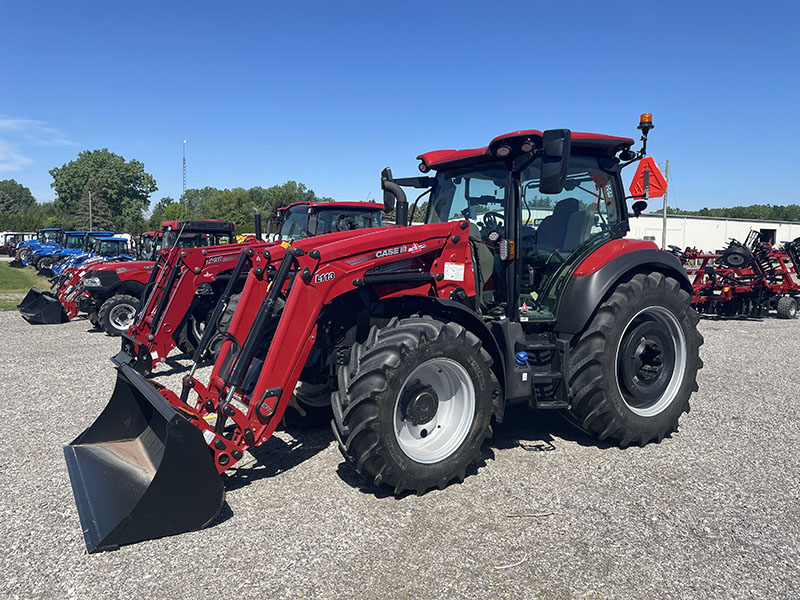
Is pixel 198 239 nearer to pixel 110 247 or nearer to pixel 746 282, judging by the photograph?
pixel 110 247

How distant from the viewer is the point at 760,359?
8891 millimetres

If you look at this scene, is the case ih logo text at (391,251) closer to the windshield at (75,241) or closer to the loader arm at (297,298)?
the loader arm at (297,298)

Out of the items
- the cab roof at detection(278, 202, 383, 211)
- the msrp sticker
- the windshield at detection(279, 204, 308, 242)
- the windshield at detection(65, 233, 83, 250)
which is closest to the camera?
the msrp sticker

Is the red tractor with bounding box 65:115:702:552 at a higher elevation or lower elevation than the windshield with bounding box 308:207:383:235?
lower

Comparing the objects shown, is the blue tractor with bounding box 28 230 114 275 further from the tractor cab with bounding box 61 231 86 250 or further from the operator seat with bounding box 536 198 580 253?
the operator seat with bounding box 536 198 580 253

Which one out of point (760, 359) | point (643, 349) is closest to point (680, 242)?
point (760, 359)

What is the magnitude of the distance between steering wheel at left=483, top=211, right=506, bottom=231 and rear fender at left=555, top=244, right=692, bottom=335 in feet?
2.48

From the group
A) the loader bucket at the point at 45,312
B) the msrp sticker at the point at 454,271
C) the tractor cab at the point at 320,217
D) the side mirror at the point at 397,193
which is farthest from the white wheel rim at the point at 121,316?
the msrp sticker at the point at 454,271

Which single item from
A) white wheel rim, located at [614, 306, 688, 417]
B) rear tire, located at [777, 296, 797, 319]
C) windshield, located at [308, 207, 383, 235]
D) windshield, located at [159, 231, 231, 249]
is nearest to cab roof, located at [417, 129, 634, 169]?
white wheel rim, located at [614, 306, 688, 417]

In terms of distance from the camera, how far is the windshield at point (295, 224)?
36.8 feet

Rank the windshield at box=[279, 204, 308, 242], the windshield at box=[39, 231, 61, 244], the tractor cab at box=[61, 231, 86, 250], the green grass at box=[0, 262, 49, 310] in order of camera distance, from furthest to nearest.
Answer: the windshield at box=[39, 231, 61, 244]
the tractor cab at box=[61, 231, 86, 250]
the green grass at box=[0, 262, 49, 310]
the windshield at box=[279, 204, 308, 242]

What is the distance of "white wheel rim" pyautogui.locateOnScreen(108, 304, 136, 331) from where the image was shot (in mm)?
10922

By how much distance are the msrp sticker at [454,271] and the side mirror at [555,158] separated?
85cm

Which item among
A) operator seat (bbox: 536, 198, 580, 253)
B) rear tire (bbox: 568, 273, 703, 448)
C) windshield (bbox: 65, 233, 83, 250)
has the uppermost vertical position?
operator seat (bbox: 536, 198, 580, 253)
